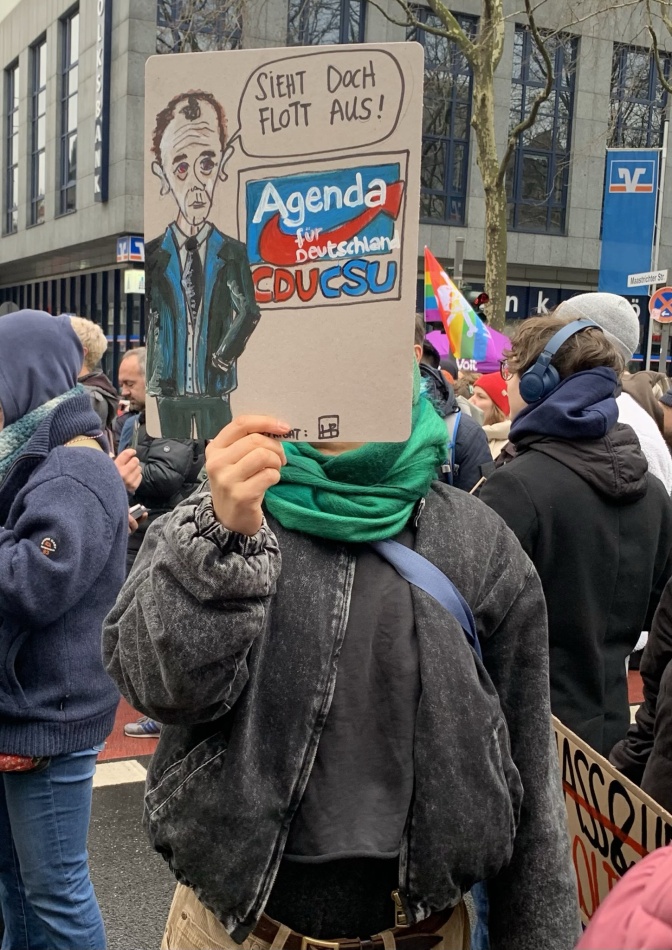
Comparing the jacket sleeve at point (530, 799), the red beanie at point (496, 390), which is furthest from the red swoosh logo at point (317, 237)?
the red beanie at point (496, 390)

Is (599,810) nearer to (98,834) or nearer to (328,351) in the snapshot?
(328,351)

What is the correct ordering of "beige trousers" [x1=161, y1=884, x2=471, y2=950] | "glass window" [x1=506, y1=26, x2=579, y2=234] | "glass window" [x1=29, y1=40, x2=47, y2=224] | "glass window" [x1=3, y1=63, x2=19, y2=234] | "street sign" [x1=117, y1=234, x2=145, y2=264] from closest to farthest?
1. "beige trousers" [x1=161, y1=884, x2=471, y2=950]
2. "street sign" [x1=117, y1=234, x2=145, y2=264]
3. "glass window" [x1=506, y1=26, x2=579, y2=234]
4. "glass window" [x1=29, y1=40, x2=47, y2=224]
5. "glass window" [x1=3, y1=63, x2=19, y2=234]

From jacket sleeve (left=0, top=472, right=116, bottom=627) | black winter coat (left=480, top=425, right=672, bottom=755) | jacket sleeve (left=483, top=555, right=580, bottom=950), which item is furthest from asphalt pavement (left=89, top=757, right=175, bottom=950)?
jacket sleeve (left=483, top=555, right=580, bottom=950)

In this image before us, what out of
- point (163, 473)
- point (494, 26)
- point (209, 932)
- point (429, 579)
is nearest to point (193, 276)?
point (429, 579)

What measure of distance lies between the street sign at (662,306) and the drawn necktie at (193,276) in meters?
14.4

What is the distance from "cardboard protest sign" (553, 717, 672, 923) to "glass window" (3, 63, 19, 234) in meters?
28.1

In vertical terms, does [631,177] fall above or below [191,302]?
above

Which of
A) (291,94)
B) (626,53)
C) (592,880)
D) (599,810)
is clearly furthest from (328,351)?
(626,53)

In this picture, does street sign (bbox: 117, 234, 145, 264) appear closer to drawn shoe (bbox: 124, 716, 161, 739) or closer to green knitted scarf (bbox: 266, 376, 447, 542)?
drawn shoe (bbox: 124, 716, 161, 739)

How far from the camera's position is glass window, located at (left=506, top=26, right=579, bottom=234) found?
22781 millimetres

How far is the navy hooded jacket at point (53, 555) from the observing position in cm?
250

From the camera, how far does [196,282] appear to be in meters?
1.52

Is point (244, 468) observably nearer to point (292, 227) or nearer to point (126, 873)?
point (292, 227)

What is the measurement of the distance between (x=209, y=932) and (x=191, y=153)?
126cm
